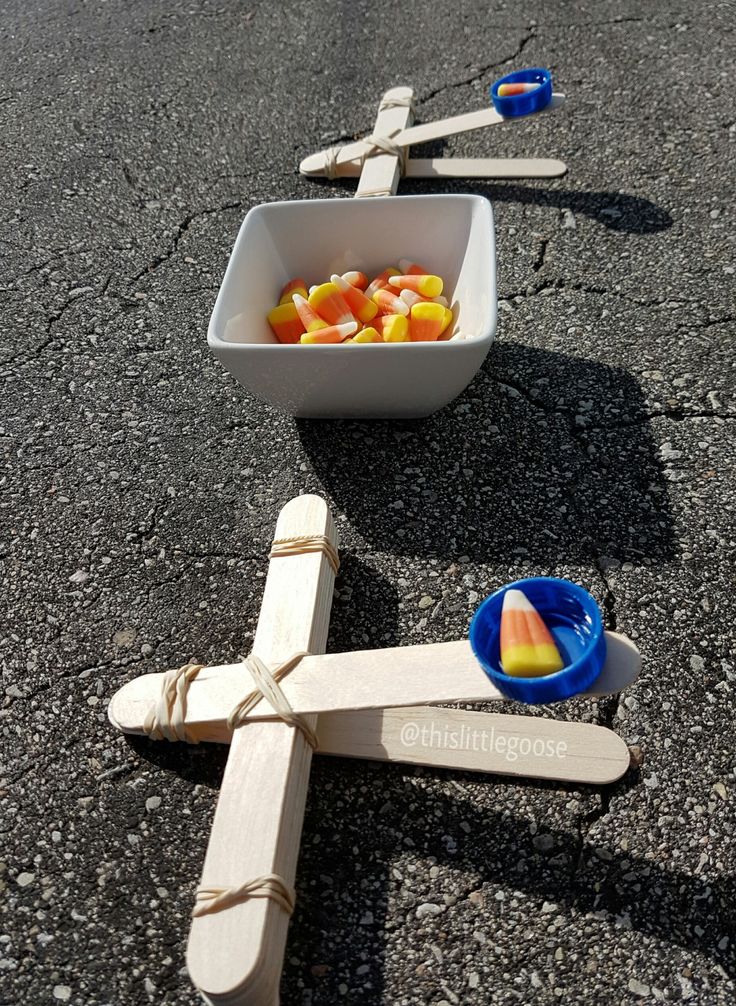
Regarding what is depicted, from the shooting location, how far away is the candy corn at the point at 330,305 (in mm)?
1766

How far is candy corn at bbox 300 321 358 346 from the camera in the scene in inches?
66.5

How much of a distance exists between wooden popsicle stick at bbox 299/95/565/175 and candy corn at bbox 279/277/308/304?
811 mm

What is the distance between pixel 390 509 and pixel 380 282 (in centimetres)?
54

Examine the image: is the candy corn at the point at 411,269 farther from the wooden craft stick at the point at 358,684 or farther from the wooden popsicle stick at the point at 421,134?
the wooden craft stick at the point at 358,684

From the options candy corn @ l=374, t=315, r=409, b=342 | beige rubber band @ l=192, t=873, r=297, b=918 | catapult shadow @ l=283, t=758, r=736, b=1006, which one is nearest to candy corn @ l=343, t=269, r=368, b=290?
candy corn @ l=374, t=315, r=409, b=342

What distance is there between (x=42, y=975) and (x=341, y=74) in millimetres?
2984

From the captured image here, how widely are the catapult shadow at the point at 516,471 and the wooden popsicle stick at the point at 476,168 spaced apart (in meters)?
0.82

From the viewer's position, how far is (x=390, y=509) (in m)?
1.72

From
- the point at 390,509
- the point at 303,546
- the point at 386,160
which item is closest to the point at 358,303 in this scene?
the point at 390,509

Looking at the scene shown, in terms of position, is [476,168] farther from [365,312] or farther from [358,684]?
[358,684]

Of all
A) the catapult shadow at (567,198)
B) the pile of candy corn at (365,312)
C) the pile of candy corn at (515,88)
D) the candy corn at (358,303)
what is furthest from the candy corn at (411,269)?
the pile of candy corn at (515,88)

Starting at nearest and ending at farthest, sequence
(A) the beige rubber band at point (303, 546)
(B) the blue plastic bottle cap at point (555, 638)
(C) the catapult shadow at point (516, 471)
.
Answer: (B) the blue plastic bottle cap at point (555, 638) → (A) the beige rubber band at point (303, 546) → (C) the catapult shadow at point (516, 471)

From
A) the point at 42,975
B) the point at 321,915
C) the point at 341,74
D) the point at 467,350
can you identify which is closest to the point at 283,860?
the point at 321,915

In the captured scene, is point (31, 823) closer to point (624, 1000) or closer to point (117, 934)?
A: point (117, 934)
